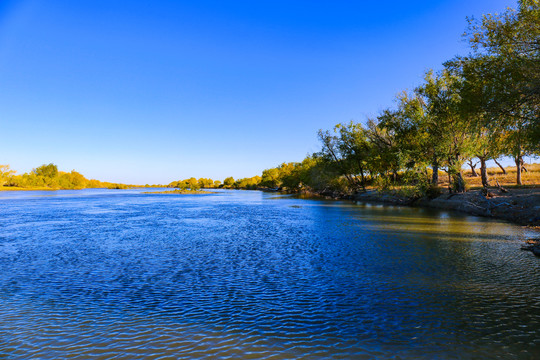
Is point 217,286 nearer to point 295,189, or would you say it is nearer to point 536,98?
point 536,98

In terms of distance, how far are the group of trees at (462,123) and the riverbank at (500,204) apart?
330 cm

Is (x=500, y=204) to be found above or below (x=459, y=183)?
below

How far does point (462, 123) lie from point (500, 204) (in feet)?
45.9

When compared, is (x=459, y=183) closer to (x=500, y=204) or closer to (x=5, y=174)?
(x=500, y=204)

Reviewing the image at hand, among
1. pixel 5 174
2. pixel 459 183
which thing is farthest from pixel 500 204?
pixel 5 174

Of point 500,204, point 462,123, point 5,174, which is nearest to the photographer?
point 500,204

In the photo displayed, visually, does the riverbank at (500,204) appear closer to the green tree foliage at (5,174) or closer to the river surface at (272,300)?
the river surface at (272,300)

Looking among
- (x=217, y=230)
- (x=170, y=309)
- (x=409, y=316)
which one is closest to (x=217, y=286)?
(x=170, y=309)

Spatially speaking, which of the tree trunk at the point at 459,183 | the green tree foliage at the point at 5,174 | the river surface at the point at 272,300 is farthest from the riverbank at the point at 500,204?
the green tree foliage at the point at 5,174

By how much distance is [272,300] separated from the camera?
1134cm

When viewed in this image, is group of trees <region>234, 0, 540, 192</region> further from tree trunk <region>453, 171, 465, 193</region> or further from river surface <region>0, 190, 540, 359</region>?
river surface <region>0, 190, 540, 359</region>

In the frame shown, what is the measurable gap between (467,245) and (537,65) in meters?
12.4

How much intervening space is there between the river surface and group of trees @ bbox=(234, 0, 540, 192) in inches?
375

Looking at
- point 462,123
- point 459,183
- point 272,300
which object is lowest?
point 272,300
